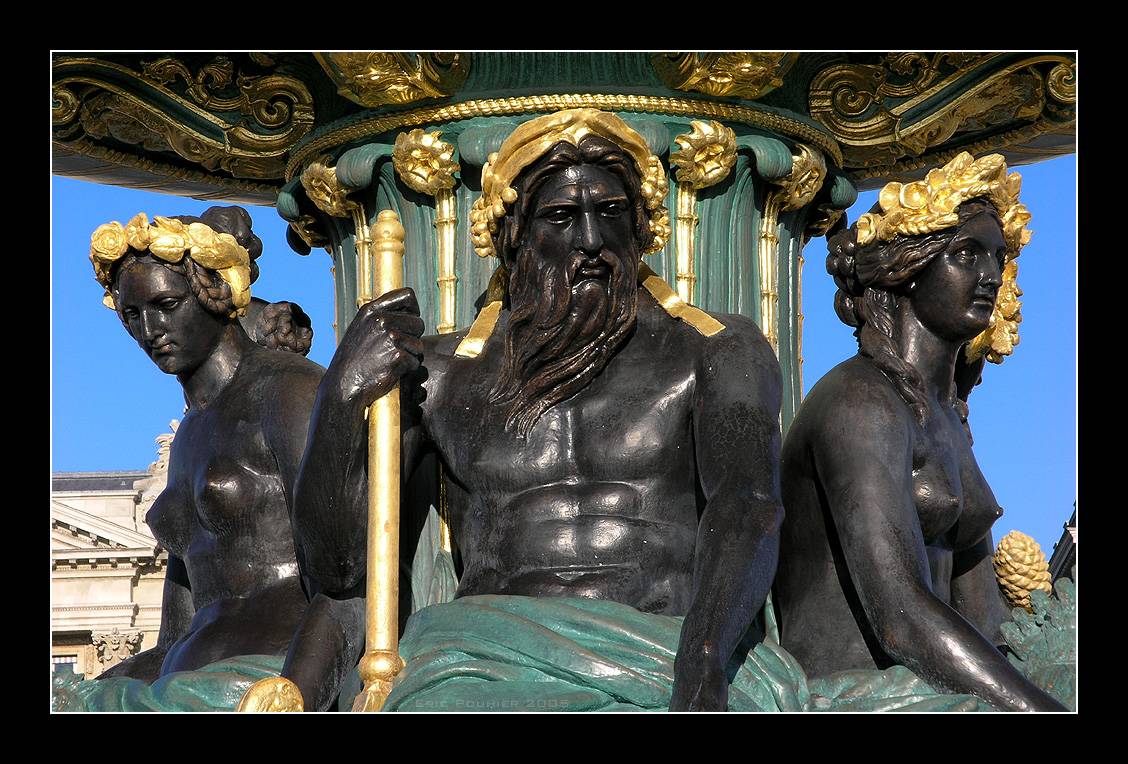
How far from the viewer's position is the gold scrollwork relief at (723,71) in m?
11.7

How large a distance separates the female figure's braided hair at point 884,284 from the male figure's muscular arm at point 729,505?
26.0 inches

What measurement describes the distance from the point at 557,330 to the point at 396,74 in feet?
5.44

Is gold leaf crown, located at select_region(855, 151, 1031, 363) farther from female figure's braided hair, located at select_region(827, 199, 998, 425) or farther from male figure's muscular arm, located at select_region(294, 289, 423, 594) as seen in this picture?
male figure's muscular arm, located at select_region(294, 289, 423, 594)

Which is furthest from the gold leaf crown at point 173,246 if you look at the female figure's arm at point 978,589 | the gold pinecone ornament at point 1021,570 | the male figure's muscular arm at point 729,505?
the gold pinecone ornament at point 1021,570

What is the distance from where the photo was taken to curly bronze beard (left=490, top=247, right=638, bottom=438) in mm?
10781

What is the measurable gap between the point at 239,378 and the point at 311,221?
3.96 feet

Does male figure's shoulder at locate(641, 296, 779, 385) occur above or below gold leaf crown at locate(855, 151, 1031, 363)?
below

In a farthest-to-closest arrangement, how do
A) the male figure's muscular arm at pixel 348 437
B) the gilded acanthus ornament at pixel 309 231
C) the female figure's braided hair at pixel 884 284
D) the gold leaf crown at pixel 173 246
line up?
the gilded acanthus ornament at pixel 309 231 → the gold leaf crown at pixel 173 246 → the female figure's braided hair at pixel 884 284 → the male figure's muscular arm at pixel 348 437

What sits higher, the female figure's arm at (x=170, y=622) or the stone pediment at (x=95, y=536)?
the female figure's arm at (x=170, y=622)

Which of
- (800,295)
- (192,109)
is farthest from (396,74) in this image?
(800,295)

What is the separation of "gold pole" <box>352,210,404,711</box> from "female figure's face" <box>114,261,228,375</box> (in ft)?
4.40

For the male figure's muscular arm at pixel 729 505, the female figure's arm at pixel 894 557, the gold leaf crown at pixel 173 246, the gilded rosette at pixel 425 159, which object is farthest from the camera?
the gilded rosette at pixel 425 159

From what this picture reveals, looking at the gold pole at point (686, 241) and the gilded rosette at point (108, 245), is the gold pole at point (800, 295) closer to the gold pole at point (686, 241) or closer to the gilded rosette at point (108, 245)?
the gold pole at point (686, 241)

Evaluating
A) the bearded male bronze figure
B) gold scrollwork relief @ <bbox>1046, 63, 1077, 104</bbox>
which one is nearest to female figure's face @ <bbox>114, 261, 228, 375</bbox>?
the bearded male bronze figure
